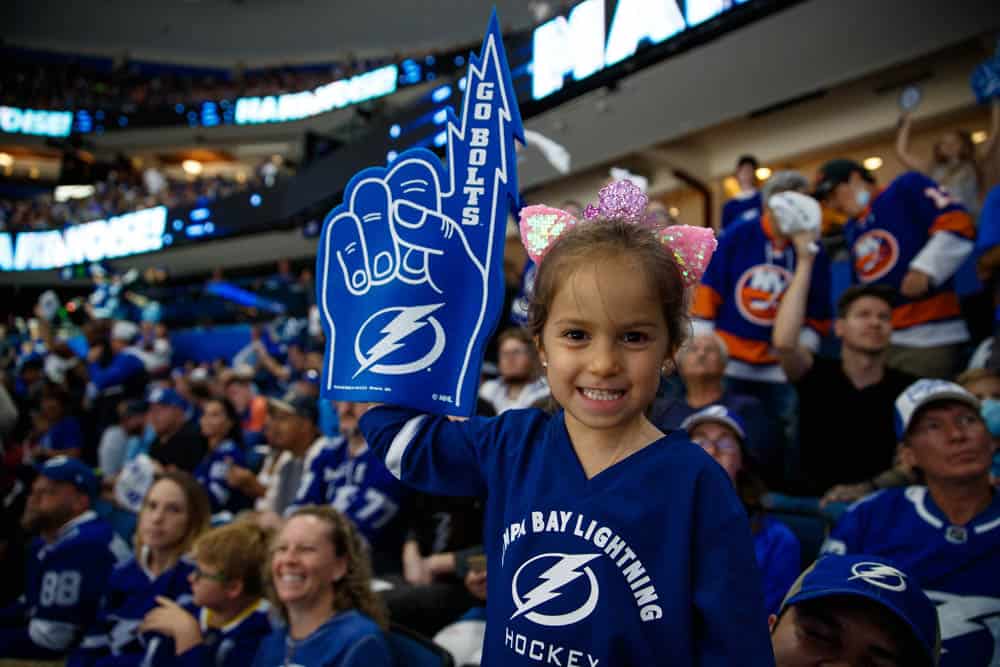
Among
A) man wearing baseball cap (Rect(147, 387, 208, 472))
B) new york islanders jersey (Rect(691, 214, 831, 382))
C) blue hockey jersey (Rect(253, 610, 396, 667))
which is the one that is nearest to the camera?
blue hockey jersey (Rect(253, 610, 396, 667))

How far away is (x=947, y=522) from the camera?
153cm

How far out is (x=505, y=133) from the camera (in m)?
1.15

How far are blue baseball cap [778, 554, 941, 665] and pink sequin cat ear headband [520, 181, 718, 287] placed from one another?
0.50m

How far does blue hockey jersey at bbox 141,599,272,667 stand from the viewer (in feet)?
6.10

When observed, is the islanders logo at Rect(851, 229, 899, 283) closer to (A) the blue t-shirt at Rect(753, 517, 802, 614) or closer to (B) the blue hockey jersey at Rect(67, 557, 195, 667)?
(A) the blue t-shirt at Rect(753, 517, 802, 614)

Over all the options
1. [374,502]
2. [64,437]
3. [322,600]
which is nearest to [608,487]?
[322,600]

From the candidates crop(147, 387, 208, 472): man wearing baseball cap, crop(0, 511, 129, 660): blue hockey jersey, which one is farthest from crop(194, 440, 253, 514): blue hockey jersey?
crop(0, 511, 129, 660): blue hockey jersey

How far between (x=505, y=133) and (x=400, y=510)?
5.86ft

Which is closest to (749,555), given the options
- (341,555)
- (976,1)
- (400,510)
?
(341,555)

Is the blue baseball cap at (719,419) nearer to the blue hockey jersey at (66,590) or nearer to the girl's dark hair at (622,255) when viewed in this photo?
the girl's dark hair at (622,255)

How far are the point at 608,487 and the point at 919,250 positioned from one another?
8.93ft

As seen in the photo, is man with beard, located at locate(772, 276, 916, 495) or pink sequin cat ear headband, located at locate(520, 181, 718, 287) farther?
man with beard, located at locate(772, 276, 916, 495)

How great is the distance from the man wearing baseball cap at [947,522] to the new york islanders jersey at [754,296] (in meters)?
1.15

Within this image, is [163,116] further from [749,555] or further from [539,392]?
[749,555]
